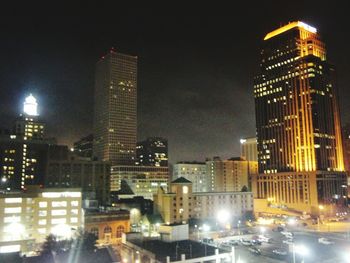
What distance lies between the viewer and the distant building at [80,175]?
14562cm

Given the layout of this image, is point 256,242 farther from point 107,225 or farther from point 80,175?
point 80,175

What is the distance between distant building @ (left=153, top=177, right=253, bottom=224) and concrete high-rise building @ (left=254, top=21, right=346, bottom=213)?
33046 millimetres

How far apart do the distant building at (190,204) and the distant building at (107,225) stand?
19.9m

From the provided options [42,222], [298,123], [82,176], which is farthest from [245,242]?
[298,123]

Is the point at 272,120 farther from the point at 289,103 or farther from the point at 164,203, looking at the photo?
the point at 164,203

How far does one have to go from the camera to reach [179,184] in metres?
115

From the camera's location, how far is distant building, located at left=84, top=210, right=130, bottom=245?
90.9 metres

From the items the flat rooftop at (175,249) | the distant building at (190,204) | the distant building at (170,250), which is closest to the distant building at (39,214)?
the distant building at (170,250)

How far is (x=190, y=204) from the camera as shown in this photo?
11662 centimetres

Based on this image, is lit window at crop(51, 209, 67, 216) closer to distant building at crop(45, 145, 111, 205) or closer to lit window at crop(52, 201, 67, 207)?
lit window at crop(52, 201, 67, 207)

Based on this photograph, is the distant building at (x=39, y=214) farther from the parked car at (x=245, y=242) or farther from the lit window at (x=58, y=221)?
the parked car at (x=245, y=242)

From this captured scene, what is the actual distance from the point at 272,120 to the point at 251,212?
5806 centimetres

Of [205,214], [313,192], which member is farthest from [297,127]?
[205,214]

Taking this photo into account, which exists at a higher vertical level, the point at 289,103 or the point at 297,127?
the point at 289,103
